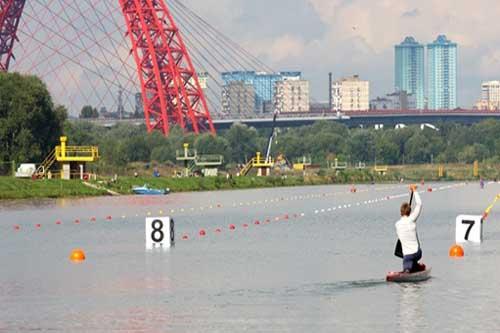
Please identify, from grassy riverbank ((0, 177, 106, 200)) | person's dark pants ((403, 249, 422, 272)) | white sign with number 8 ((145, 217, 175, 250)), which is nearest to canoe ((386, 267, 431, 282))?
person's dark pants ((403, 249, 422, 272))

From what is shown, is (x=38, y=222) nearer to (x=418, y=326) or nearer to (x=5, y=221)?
(x=5, y=221)

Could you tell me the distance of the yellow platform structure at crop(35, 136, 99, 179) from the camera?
3716 inches

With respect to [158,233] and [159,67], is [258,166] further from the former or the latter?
[158,233]

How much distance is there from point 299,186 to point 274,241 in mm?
78074

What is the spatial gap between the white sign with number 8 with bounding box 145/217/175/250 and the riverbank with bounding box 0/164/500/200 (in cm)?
4054

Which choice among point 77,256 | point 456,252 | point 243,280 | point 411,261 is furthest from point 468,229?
point 411,261

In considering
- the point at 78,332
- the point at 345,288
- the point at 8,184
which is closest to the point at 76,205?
the point at 8,184

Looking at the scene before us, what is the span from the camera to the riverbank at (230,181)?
282 feet

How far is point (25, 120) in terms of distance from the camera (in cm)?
9956

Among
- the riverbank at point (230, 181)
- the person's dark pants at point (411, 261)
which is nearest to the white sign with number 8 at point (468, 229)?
the person's dark pants at point (411, 261)

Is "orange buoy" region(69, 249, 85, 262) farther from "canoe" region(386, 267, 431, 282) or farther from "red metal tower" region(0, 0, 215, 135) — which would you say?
"red metal tower" region(0, 0, 215, 135)

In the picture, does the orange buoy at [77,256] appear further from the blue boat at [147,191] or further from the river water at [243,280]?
the blue boat at [147,191]

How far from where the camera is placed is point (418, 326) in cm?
2472

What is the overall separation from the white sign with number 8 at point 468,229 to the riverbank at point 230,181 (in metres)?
44.3
